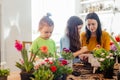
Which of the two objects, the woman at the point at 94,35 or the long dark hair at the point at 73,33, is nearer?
the long dark hair at the point at 73,33

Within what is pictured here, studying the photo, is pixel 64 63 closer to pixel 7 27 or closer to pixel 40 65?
pixel 40 65

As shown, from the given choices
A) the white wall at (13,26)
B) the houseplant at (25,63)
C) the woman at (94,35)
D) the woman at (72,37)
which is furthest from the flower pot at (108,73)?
the white wall at (13,26)

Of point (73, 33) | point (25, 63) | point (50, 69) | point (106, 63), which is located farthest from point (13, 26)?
point (50, 69)

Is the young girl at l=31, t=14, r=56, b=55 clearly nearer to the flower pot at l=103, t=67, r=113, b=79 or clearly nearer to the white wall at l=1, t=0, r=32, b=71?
the flower pot at l=103, t=67, r=113, b=79

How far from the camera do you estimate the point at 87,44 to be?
2562 millimetres

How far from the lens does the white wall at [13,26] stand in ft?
11.7

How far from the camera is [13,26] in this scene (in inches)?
144

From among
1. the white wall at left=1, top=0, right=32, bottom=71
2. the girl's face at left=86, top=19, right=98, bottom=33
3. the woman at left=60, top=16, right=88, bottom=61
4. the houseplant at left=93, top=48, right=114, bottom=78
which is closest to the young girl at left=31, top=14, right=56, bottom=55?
the woman at left=60, top=16, right=88, bottom=61

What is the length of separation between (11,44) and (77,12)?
6.04ft

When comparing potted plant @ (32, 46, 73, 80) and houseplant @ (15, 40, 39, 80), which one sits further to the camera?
houseplant @ (15, 40, 39, 80)

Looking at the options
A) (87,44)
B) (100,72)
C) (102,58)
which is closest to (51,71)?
(102,58)

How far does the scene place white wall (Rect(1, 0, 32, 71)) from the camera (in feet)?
11.7

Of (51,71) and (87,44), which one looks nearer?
(51,71)

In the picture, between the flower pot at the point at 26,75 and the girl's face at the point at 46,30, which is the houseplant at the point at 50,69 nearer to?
the flower pot at the point at 26,75
